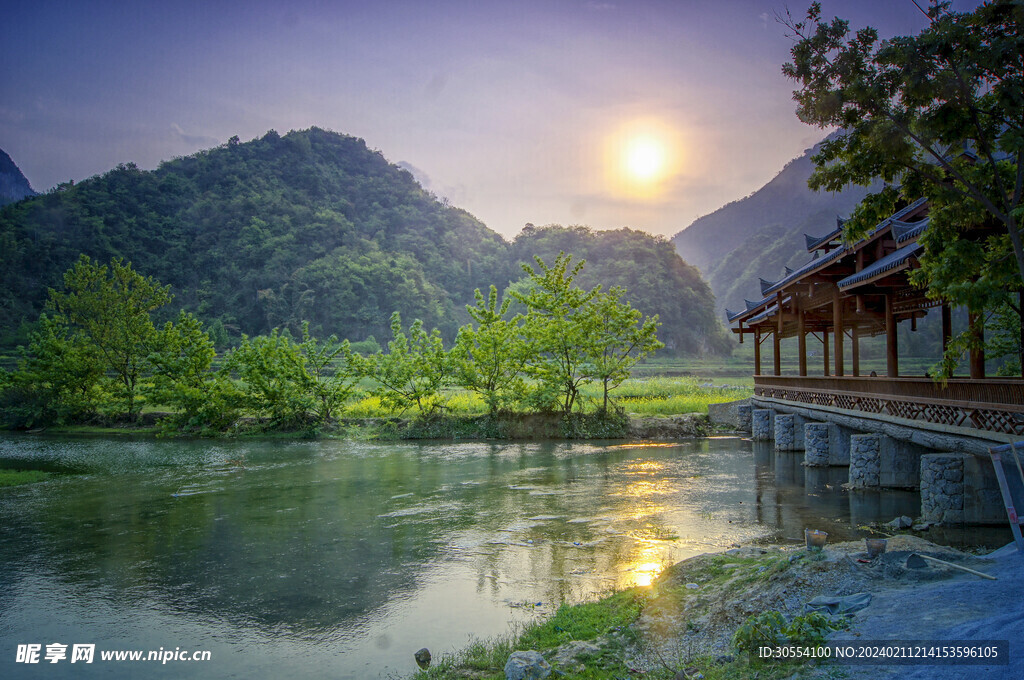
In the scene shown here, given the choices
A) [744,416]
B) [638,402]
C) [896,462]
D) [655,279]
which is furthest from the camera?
[655,279]

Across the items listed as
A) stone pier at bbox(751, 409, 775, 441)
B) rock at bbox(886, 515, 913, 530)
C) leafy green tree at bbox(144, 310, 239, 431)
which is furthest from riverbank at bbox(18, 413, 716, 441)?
rock at bbox(886, 515, 913, 530)

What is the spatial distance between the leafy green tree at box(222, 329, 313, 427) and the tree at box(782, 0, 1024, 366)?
836 inches

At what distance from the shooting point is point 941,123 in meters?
7.84

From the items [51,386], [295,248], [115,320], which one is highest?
[295,248]

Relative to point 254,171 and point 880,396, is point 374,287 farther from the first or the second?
point 880,396

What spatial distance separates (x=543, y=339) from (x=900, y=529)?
15748 millimetres

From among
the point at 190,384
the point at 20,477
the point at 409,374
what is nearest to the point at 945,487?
the point at 409,374

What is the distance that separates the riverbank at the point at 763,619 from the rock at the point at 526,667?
0.43 ft

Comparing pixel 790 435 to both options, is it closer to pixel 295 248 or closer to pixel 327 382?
pixel 327 382

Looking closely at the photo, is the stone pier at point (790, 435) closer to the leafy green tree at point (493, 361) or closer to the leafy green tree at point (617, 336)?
the leafy green tree at point (617, 336)

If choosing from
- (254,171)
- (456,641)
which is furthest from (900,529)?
(254,171)

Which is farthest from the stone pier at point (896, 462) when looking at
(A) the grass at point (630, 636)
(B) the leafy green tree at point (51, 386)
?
(B) the leafy green tree at point (51, 386)

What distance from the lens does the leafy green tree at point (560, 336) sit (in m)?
23.7

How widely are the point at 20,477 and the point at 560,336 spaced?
56.8 ft
